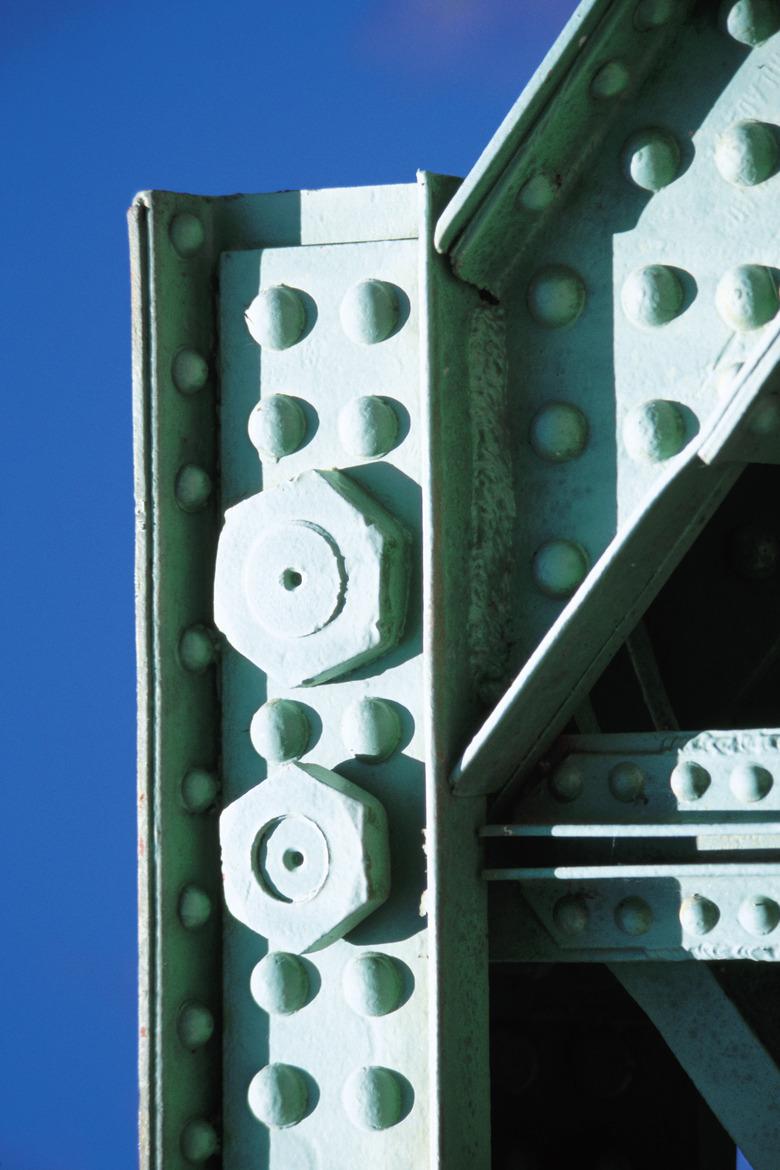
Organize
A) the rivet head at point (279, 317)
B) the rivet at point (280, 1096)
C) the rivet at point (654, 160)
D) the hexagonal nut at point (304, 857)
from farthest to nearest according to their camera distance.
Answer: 1. the rivet head at point (279, 317)
2. the rivet at point (280, 1096)
3. the hexagonal nut at point (304, 857)
4. the rivet at point (654, 160)

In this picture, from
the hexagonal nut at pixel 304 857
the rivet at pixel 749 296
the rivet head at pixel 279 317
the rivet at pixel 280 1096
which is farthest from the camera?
the rivet head at pixel 279 317

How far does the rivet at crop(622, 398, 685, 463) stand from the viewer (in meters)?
2.84

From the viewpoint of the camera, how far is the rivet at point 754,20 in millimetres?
2840

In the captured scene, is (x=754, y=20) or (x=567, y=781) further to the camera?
(x=567, y=781)

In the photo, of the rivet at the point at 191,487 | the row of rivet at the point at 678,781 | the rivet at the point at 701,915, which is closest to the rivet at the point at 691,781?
the row of rivet at the point at 678,781

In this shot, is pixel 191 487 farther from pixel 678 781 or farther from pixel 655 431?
pixel 678 781

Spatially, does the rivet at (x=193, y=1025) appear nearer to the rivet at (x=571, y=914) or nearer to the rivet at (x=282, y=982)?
the rivet at (x=282, y=982)

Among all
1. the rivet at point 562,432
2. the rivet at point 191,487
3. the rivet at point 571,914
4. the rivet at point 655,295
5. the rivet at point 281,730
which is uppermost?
the rivet at point 655,295

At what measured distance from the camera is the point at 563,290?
299cm

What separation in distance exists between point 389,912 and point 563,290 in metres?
1.20

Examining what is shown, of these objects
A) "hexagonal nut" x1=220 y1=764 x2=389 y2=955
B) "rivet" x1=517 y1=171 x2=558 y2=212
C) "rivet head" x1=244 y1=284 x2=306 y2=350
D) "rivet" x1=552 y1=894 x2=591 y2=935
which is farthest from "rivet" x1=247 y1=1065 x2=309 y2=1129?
"rivet" x1=517 y1=171 x2=558 y2=212

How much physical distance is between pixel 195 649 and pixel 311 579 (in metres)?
0.33

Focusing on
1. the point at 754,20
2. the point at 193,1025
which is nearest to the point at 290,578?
the point at 193,1025

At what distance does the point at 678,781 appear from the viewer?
2.99 m
